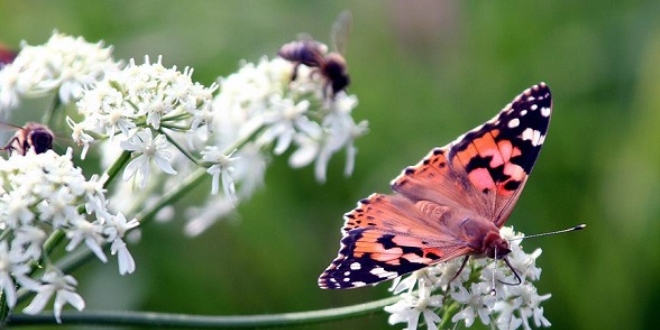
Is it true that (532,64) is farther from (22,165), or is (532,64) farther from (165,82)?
(22,165)

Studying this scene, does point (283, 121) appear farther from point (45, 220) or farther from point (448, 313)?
point (45, 220)

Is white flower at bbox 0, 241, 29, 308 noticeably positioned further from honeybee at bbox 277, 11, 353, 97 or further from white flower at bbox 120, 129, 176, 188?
honeybee at bbox 277, 11, 353, 97

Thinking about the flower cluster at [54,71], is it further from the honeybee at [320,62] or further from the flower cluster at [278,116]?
the honeybee at [320,62]

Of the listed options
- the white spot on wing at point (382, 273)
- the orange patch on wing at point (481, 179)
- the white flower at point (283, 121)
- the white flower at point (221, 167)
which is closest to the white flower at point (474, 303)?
the white spot on wing at point (382, 273)

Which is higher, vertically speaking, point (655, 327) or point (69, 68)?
point (69, 68)

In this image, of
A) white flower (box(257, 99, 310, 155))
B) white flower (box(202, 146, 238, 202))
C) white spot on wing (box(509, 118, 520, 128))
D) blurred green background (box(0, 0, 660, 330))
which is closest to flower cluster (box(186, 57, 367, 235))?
white flower (box(257, 99, 310, 155))

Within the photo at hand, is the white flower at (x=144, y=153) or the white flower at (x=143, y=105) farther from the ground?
the white flower at (x=143, y=105)

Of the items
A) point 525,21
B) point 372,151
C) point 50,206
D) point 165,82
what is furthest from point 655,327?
point 50,206

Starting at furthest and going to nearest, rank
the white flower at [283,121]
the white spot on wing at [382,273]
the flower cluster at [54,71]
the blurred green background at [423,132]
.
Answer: the blurred green background at [423,132]
the white flower at [283,121]
the flower cluster at [54,71]
the white spot on wing at [382,273]
